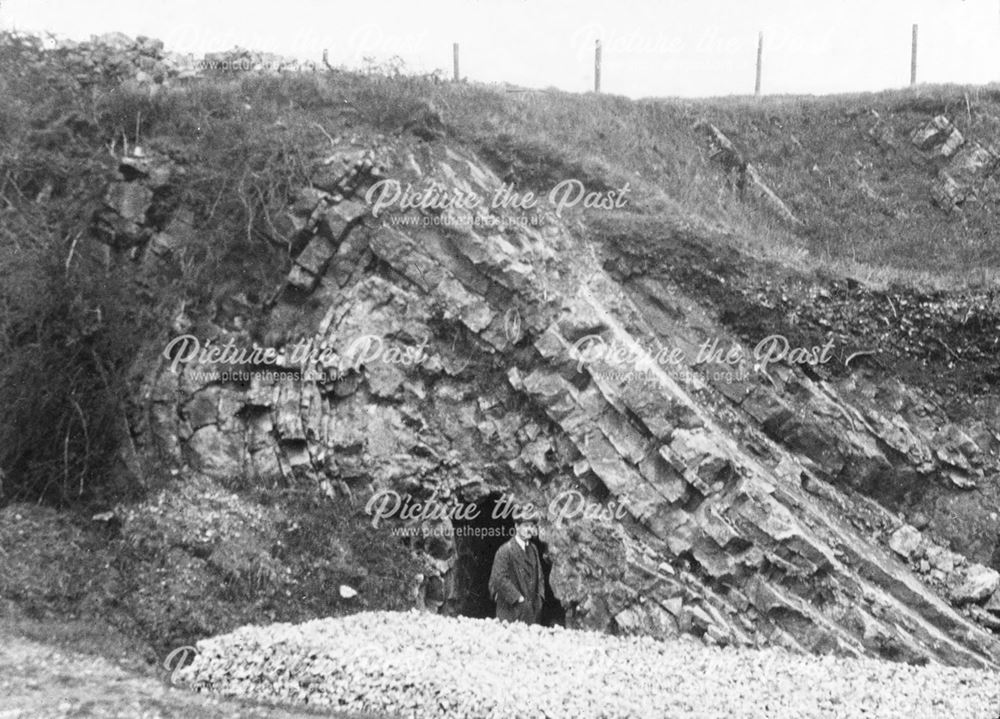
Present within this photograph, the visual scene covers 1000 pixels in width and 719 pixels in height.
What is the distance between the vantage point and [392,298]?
1507cm

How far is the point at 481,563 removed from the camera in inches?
615

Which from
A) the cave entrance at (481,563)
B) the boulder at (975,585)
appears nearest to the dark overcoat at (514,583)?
the cave entrance at (481,563)

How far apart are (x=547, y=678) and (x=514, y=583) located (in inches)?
131

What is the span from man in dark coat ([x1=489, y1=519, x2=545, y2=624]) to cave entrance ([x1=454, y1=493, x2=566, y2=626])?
53 centimetres

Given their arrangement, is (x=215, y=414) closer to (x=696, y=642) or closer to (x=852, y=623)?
(x=696, y=642)

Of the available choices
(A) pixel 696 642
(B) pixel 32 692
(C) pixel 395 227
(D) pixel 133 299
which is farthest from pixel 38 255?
(A) pixel 696 642

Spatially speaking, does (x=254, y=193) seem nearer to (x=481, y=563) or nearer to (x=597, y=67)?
(x=481, y=563)

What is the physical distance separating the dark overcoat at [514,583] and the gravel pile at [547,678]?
153 cm

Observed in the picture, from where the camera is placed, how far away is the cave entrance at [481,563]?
48.2 ft

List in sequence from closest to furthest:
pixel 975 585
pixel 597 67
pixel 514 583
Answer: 1. pixel 975 585
2. pixel 514 583
3. pixel 597 67

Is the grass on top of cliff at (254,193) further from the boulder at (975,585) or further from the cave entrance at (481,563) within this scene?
the boulder at (975,585)

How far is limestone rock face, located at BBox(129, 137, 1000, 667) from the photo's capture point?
12.5 metres

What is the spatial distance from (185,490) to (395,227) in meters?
5.25

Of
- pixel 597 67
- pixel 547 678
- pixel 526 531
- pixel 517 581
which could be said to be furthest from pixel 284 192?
pixel 597 67
